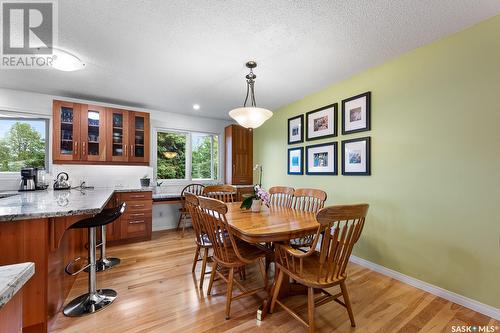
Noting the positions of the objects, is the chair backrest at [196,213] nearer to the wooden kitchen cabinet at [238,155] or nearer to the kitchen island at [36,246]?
the kitchen island at [36,246]

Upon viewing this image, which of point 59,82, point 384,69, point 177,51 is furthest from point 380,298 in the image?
point 59,82

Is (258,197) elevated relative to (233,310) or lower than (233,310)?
elevated

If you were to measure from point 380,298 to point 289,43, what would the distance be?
2.58 metres

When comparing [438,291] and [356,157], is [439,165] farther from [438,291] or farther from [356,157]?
[438,291]

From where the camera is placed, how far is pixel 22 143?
3.35 m

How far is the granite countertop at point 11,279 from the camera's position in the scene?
0.50m

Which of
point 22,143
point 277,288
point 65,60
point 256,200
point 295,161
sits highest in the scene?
point 65,60

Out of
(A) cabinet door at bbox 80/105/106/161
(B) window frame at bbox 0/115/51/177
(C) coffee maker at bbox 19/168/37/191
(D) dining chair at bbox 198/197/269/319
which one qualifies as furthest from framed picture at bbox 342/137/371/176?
(B) window frame at bbox 0/115/51/177

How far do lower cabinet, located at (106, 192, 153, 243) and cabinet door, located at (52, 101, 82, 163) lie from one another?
97cm

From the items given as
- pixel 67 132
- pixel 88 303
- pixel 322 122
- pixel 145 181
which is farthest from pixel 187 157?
pixel 88 303

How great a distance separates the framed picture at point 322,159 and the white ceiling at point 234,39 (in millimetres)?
922

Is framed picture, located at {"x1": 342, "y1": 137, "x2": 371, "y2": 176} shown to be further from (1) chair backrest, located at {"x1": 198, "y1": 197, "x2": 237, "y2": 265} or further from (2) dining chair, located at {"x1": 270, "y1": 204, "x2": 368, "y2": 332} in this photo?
(1) chair backrest, located at {"x1": 198, "y1": 197, "x2": 237, "y2": 265}

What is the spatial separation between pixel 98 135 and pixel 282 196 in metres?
3.18

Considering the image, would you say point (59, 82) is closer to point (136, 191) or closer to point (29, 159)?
point (29, 159)
